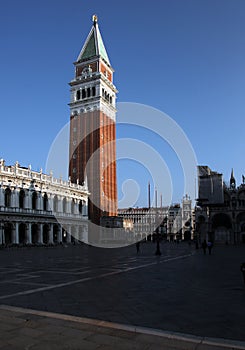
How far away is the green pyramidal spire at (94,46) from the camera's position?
8281 centimetres

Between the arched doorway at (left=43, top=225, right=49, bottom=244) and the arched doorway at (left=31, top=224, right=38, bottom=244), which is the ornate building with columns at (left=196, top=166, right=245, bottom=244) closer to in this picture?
the arched doorway at (left=43, top=225, right=49, bottom=244)

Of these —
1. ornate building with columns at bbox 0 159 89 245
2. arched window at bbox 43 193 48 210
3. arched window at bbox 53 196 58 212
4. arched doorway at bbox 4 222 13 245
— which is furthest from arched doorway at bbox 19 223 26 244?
arched window at bbox 53 196 58 212

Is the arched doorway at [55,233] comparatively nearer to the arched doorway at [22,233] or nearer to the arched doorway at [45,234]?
the arched doorway at [45,234]

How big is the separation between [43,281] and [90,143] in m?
64.2

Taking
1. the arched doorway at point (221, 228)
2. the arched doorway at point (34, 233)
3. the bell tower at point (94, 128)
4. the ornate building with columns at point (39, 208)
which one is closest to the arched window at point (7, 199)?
the ornate building with columns at point (39, 208)

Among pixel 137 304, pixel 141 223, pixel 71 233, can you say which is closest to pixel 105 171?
pixel 71 233

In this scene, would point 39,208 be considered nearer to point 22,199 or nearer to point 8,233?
point 22,199

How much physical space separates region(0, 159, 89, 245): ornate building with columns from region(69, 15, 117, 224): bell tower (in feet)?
16.2

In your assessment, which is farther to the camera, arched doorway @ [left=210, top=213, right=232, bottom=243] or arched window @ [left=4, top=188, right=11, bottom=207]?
arched doorway @ [left=210, top=213, right=232, bottom=243]

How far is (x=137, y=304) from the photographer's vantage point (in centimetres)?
816

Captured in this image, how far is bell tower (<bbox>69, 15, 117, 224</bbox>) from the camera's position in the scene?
243 ft

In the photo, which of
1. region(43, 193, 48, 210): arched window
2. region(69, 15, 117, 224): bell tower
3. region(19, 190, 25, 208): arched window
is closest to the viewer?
region(19, 190, 25, 208): arched window

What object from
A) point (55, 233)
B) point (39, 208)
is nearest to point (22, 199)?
point (39, 208)

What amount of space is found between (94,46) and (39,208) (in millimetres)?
47380
